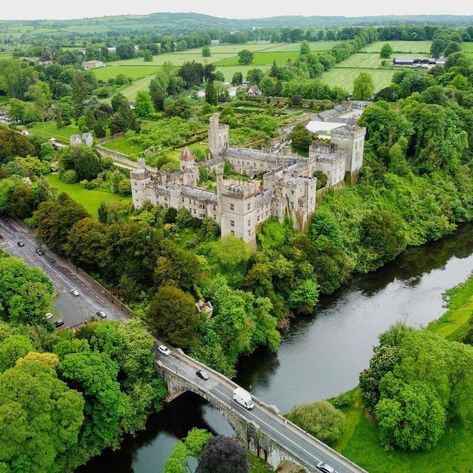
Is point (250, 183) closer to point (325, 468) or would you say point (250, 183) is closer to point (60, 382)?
point (60, 382)

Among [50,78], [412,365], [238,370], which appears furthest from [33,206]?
[50,78]

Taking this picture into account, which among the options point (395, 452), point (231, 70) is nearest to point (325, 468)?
point (395, 452)

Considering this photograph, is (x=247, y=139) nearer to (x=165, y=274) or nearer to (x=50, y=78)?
(x=165, y=274)

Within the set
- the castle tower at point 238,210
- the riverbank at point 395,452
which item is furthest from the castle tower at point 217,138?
the riverbank at point 395,452

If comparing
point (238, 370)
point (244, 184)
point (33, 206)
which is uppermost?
point (244, 184)

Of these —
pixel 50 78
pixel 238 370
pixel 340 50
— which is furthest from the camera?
pixel 340 50

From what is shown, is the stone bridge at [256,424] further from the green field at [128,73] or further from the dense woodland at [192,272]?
the green field at [128,73]

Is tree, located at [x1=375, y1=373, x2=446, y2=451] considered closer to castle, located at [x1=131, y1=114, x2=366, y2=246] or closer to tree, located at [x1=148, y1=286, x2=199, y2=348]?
tree, located at [x1=148, y1=286, x2=199, y2=348]
